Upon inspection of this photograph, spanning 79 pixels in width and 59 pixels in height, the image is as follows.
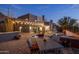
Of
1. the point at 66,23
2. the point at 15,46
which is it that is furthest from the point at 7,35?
the point at 66,23

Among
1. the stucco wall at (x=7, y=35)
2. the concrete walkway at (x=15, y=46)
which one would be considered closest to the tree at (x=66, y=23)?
the concrete walkway at (x=15, y=46)

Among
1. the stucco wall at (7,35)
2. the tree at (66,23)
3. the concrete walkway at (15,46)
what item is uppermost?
the tree at (66,23)

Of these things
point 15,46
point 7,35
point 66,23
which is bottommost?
point 15,46

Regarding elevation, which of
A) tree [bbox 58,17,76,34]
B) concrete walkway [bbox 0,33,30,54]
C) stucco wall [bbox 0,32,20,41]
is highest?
tree [bbox 58,17,76,34]

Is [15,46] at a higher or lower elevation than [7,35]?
lower

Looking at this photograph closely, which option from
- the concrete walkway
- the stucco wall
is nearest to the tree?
the concrete walkway

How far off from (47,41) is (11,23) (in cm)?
51

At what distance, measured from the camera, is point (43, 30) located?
262 centimetres

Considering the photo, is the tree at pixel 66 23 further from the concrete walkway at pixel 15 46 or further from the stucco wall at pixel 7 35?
the stucco wall at pixel 7 35

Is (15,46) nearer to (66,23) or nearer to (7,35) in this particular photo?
(7,35)

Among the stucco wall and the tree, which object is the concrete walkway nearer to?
the stucco wall

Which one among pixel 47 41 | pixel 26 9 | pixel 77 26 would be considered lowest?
pixel 47 41
